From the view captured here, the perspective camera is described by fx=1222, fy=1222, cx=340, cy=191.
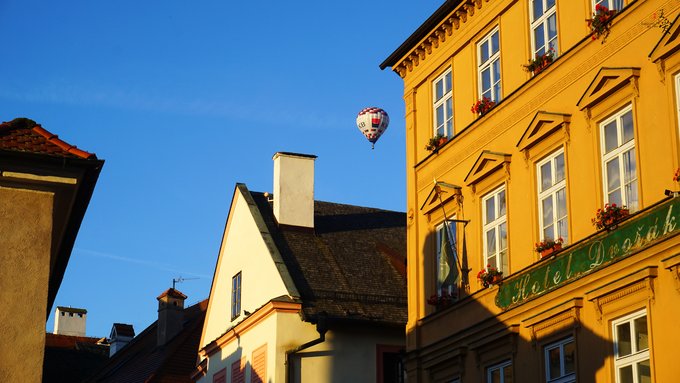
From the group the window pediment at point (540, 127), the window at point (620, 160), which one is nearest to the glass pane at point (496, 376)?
the window pediment at point (540, 127)

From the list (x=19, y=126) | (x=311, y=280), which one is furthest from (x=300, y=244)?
(x=19, y=126)

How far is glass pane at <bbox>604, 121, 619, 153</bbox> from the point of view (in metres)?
21.0

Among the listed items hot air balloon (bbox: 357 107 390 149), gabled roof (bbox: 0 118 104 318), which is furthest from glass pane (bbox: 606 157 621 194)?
hot air balloon (bbox: 357 107 390 149)

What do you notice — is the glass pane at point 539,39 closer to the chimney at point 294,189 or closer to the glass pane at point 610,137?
the glass pane at point 610,137

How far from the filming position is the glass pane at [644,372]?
1942cm

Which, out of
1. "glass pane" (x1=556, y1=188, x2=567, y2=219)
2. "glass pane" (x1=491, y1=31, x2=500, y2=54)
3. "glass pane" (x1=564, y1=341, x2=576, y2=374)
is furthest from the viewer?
"glass pane" (x1=491, y1=31, x2=500, y2=54)

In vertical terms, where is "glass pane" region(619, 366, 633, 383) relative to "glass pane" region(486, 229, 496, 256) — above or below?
below

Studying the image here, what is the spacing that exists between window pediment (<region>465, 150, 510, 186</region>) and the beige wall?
28.9ft

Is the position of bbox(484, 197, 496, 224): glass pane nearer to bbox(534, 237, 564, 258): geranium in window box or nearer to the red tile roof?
bbox(534, 237, 564, 258): geranium in window box

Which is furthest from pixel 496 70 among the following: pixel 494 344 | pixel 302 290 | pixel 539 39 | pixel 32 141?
pixel 32 141

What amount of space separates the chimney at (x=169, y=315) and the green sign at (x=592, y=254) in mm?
24119

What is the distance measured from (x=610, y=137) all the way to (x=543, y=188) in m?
2.40

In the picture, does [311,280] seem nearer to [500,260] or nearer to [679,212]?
[500,260]

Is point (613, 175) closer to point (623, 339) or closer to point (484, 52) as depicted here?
point (623, 339)
